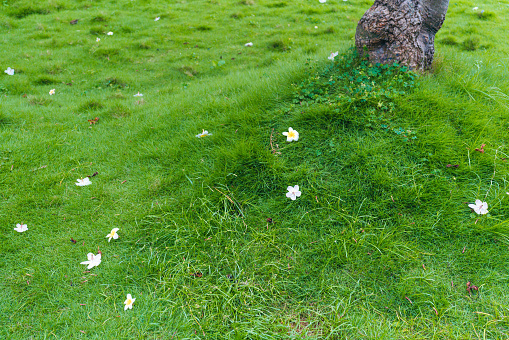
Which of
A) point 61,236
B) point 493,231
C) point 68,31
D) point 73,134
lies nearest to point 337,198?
point 493,231

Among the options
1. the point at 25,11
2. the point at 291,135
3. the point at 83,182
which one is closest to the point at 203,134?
the point at 291,135

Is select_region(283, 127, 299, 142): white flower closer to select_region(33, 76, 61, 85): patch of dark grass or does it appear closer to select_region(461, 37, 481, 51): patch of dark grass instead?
select_region(33, 76, 61, 85): patch of dark grass

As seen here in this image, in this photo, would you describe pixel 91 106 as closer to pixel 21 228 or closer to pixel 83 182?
pixel 83 182

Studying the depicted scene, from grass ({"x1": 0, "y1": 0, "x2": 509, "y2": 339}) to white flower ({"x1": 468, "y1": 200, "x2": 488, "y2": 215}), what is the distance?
0.06 meters

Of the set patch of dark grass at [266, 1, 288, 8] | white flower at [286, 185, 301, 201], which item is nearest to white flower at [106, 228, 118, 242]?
white flower at [286, 185, 301, 201]

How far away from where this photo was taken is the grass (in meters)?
1.99

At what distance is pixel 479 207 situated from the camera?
2336 millimetres

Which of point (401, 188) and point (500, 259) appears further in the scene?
point (401, 188)

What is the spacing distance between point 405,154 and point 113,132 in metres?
3.45

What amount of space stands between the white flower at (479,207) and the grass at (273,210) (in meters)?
0.06

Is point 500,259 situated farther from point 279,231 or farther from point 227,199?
point 227,199

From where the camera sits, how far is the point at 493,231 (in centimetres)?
224

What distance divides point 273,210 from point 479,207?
1600mm

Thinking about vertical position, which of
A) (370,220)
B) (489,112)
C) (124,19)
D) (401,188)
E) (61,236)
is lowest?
(61,236)
